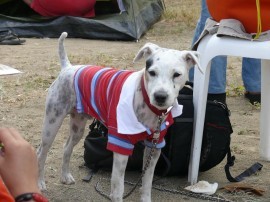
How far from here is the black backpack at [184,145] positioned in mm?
3258

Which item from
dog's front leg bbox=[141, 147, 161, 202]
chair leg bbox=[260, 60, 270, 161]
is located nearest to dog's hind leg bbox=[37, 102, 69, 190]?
dog's front leg bbox=[141, 147, 161, 202]

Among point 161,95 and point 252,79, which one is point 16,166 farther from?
point 252,79

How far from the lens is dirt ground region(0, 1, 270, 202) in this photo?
3.27m

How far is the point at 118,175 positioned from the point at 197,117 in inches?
25.6

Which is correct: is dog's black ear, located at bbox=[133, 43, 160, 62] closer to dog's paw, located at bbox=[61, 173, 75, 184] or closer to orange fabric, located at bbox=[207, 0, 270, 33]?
orange fabric, located at bbox=[207, 0, 270, 33]

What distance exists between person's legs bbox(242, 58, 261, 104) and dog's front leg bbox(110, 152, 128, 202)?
7.80 ft

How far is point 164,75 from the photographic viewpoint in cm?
268

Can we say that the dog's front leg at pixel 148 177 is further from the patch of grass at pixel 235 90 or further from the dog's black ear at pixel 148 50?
the patch of grass at pixel 235 90

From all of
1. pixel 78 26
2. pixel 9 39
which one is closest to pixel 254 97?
pixel 78 26

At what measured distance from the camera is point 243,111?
4.70m

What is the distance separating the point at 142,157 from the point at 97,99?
22.5 inches

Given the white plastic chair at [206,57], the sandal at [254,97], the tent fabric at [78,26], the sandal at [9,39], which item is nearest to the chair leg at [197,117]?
the white plastic chair at [206,57]

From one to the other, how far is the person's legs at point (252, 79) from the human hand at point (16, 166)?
3.73 meters

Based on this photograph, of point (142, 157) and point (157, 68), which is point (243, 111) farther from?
point (157, 68)
